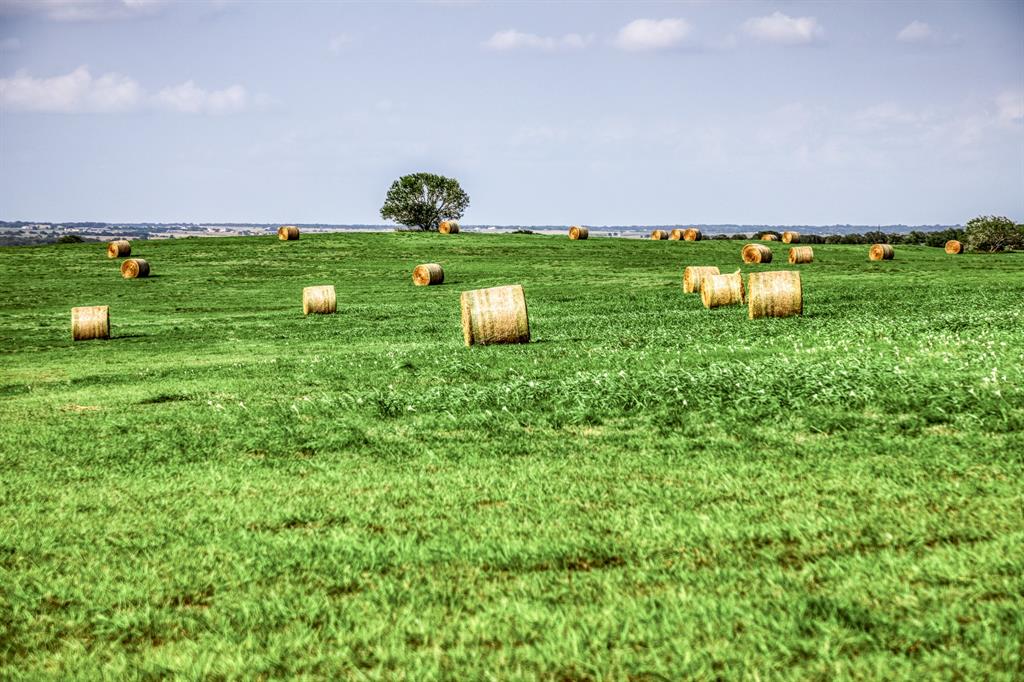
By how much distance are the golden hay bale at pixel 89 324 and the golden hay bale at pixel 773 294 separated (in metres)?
21.2

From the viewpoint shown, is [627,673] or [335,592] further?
[335,592]

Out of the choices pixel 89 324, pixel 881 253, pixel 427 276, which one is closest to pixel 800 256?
pixel 881 253

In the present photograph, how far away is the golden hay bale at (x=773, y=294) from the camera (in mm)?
27094

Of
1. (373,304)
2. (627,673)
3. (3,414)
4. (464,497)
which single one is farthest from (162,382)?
(373,304)

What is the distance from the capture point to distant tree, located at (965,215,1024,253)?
83500 mm

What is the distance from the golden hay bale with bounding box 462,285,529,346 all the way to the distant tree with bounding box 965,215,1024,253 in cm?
7536

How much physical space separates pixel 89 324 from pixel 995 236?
83757mm

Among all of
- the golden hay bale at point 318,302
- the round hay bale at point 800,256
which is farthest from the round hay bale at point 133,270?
the round hay bale at point 800,256

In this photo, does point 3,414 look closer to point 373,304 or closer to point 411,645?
point 411,645

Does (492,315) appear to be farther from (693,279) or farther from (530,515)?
(693,279)

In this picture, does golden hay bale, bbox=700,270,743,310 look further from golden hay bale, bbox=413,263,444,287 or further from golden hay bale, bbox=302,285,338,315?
golden hay bale, bbox=413,263,444,287

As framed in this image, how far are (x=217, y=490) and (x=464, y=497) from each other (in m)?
2.76

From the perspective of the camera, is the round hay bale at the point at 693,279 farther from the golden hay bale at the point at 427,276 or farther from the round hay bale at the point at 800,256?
the round hay bale at the point at 800,256

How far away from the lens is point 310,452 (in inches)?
427
